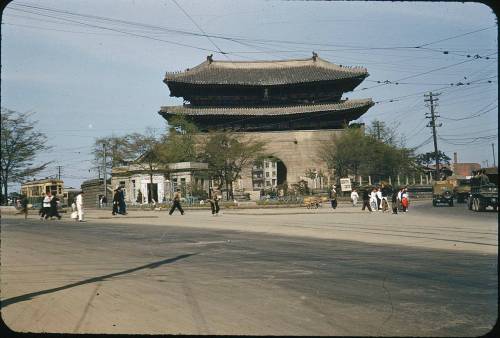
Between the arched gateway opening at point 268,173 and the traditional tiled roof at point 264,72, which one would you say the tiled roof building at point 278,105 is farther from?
the arched gateway opening at point 268,173

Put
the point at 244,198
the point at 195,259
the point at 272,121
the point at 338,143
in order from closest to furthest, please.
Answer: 1. the point at 195,259
2. the point at 244,198
3. the point at 338,143
4. the point at 272,121

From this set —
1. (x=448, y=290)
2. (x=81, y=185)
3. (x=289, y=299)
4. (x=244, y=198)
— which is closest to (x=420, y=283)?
(x=448, y=290)

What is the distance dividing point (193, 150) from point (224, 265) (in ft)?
112

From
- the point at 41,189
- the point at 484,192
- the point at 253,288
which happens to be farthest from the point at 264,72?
the point at 253,288

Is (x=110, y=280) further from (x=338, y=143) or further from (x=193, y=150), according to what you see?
(x=338, y=143)

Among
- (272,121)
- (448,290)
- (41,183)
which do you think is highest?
(272,121)

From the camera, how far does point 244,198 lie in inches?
1662

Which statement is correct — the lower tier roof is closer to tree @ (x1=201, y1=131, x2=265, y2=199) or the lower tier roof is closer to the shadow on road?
tree @ (x1=201, y1=131, x2=265, y2=199)

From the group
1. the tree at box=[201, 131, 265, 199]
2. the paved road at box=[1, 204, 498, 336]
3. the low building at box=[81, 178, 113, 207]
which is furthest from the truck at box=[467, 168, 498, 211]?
the low building at box=[81, 178, 113, 207]

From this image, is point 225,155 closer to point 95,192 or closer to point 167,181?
point 167,181

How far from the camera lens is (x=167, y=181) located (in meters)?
41.8

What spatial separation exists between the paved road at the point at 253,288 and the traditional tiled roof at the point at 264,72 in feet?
128

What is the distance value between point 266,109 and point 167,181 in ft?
47.2

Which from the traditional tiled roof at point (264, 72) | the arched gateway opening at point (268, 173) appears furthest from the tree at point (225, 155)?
the traditional tiled roof at point (264, 72)
